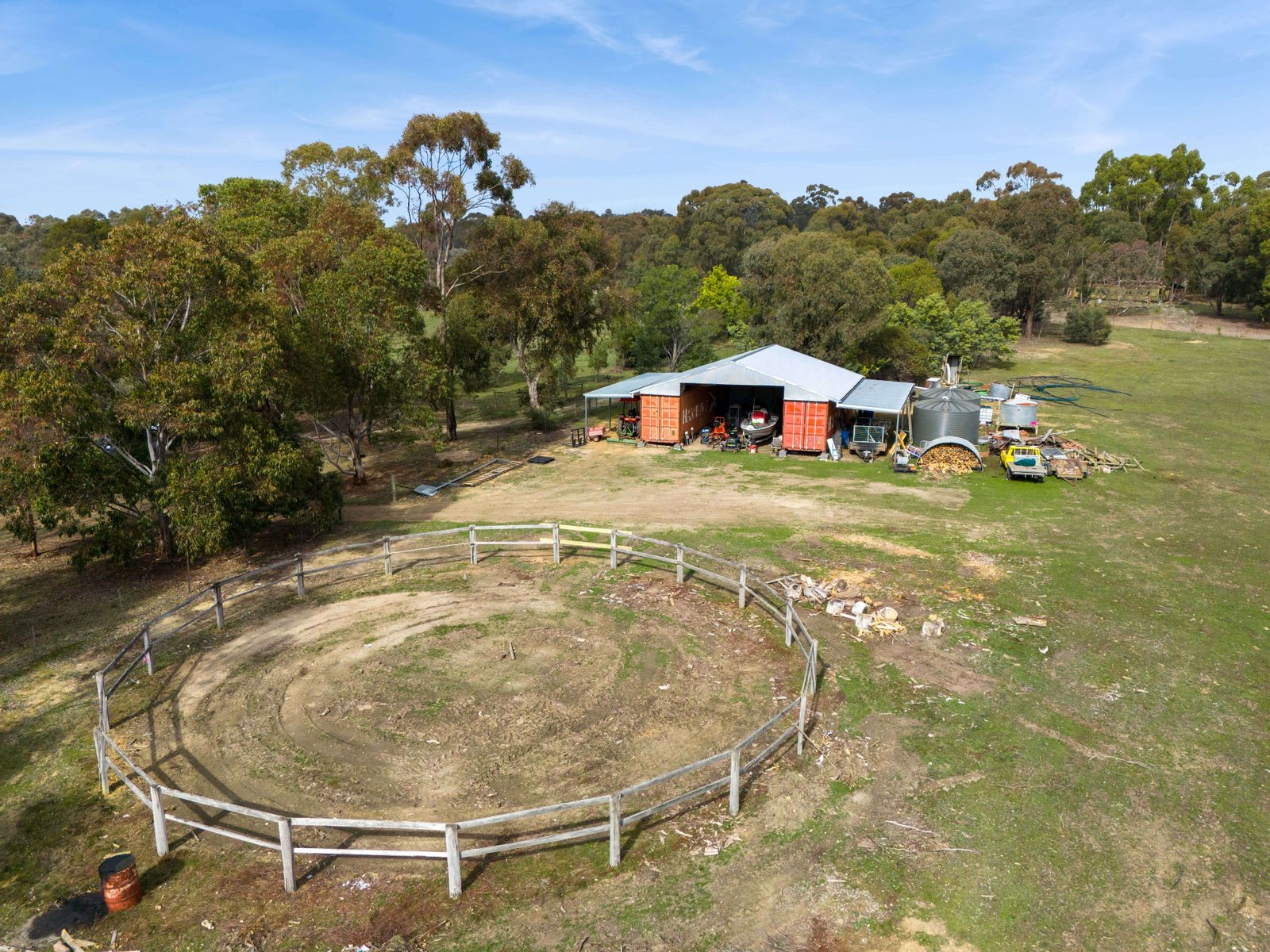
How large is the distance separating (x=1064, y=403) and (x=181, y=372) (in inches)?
1701

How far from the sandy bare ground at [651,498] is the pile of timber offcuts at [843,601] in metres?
5.27

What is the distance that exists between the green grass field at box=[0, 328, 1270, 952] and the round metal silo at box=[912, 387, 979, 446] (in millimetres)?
9435

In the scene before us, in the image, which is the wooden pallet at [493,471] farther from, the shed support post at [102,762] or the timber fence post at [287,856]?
the timber fence post at [287,856]

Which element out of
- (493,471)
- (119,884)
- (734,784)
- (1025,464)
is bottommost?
(119,884)

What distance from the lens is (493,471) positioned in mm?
30938

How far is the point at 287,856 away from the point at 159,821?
2074mm

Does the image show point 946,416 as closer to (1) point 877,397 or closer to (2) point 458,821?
(1) point 877,397

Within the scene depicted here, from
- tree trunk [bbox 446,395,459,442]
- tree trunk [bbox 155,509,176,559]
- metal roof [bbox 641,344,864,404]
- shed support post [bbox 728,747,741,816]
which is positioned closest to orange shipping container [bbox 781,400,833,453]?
metal roof [bbox 641,344,864,404]

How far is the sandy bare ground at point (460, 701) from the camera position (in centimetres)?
1123

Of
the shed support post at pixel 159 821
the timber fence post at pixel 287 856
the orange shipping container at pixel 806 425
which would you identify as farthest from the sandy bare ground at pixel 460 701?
the orange shipping container at pixel 806 425

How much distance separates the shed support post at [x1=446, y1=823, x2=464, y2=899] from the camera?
862 centimetres

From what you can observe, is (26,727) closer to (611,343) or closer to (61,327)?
(61,327)

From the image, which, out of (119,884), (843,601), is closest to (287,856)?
(119,884)

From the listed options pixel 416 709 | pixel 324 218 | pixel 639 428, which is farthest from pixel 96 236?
pixel 416 709
